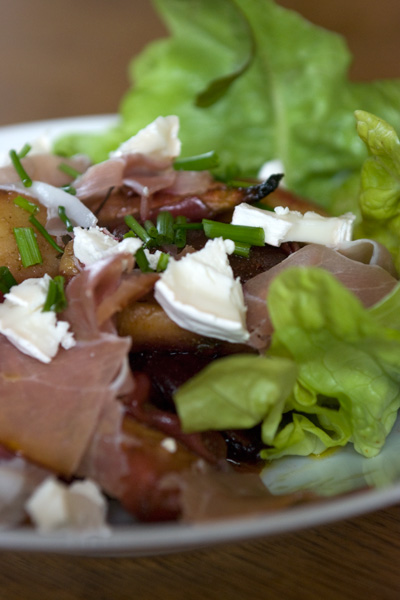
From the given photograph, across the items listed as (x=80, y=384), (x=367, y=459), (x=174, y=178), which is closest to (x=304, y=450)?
(x=367, y=459)

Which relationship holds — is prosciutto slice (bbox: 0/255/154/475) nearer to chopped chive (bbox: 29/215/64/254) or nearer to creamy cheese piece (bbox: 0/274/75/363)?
creamy cheese piece (bbox: 0/274/75/363)

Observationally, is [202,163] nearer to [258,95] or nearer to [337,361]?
[337,361]

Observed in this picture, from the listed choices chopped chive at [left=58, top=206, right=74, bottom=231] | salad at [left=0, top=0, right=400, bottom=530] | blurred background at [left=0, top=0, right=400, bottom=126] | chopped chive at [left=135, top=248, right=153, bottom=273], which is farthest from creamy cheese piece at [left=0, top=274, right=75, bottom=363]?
blurred background at [left=0, top=0, right=400, bottom=126]

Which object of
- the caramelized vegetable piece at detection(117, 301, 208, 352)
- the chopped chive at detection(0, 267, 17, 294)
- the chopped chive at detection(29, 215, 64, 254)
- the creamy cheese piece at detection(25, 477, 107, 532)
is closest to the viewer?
the creamy cheese piece at detection(25, 477, 107, 532)

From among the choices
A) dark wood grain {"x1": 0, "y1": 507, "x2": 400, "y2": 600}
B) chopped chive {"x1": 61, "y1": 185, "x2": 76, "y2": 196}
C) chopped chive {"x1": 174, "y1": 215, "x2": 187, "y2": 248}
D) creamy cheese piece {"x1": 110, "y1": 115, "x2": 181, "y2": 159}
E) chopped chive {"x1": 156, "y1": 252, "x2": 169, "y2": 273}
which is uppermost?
creamy cheese piece {"x1": 110, "y1": 115, "x2": 181, "y2": 159}

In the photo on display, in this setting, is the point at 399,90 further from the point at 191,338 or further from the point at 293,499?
the point at 293,499

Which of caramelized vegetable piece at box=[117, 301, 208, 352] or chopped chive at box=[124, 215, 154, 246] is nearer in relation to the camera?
caramelized vegetable piece at box=[117, 301, 208, 352]

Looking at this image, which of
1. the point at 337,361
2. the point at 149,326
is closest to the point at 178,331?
the point at 149,326
